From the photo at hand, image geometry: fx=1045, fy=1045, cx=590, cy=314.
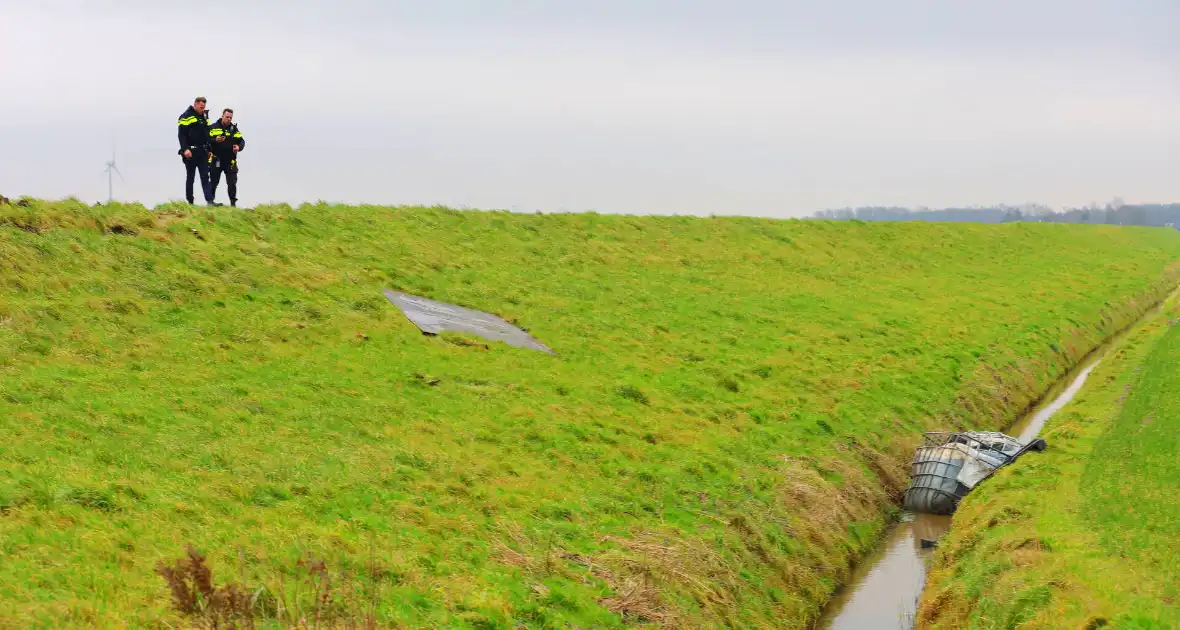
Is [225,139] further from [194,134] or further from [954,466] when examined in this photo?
[954,466]

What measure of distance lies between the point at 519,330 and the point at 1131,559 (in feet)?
64.8

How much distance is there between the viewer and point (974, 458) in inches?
1105

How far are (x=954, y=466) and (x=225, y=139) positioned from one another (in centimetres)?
2507

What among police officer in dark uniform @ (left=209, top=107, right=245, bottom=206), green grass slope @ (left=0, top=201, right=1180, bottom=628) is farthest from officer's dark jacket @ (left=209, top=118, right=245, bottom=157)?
green grass slope @ (left=0, top=201, right=1180, bottom=628)

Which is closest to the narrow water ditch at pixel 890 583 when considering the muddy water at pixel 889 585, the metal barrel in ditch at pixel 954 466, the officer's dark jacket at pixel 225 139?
the muddy water at pixel 889 585

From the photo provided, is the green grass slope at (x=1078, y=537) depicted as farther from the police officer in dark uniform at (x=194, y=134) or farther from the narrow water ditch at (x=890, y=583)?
the police officer in dark uniform at (x=194, y=134)

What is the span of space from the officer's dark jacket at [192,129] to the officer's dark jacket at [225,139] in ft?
0.83

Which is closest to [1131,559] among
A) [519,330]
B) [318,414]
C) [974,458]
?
[974,458]

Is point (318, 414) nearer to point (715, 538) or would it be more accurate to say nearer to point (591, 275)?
point (715, 538)

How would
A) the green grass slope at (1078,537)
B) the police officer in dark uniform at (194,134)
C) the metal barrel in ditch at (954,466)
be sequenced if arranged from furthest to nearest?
the police officer in dark uniform at (194,134) → the metal barrel in ditch at (954,466) → the green grass slope at (1078,537)

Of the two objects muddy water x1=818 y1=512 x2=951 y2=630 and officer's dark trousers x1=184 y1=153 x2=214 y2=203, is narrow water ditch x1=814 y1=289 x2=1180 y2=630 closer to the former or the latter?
muddy water x1=818 y1=512 x2=951 y2=630

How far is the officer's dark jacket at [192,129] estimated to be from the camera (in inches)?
1347

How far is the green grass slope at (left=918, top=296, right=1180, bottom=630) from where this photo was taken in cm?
1678

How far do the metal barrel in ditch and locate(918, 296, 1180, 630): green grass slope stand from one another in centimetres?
96
